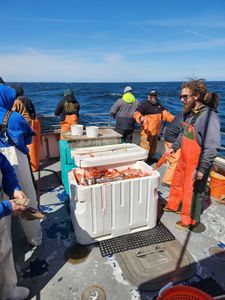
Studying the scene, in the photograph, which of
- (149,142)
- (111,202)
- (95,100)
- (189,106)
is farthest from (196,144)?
(95,100)

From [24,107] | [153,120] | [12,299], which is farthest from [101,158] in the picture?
[153,120]

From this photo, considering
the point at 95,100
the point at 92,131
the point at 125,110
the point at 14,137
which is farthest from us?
the point at 95,100

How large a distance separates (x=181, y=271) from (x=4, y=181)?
1963 millimetres

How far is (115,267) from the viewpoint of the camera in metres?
2.39

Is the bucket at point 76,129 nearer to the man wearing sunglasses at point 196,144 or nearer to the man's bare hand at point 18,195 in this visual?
the man wearing sunglasses at point 196,144

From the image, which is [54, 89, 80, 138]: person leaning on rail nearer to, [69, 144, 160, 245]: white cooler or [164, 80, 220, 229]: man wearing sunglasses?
[69, 144, 160, 245]: white cooler

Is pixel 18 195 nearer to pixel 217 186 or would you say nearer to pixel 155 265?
pixel 155 265

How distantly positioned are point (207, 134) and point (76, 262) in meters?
2.03

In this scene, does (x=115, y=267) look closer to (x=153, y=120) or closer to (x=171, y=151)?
(x=171, y=151)

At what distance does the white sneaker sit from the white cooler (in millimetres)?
783

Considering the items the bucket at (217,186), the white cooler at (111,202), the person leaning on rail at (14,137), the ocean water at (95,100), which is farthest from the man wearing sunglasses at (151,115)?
the person leaning on rail at (14,137)

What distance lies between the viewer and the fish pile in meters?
2.62

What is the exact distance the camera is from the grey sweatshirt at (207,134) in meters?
2.51

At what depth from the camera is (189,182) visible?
111 inches
